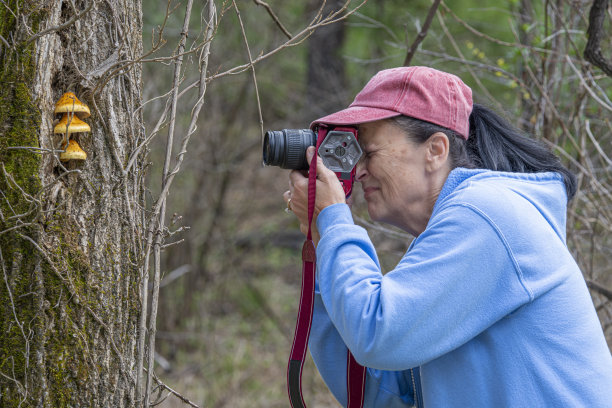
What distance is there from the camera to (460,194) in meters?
1.58

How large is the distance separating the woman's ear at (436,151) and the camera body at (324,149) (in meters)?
0.20

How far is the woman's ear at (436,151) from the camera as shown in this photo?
70.8 inches

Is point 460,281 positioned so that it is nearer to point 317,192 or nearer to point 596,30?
point 317,192

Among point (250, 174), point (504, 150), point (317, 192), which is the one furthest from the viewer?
point (250, 174)

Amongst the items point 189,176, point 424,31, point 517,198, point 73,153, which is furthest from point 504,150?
point 189,176

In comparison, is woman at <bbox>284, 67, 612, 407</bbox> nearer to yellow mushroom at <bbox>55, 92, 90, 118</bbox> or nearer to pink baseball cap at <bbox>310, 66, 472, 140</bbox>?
pink baseball cap at <bbox>310, 66, 472, 140</bbox>

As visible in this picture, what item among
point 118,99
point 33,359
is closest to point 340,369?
point 33,359

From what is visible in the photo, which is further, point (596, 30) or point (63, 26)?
point (596, 30)

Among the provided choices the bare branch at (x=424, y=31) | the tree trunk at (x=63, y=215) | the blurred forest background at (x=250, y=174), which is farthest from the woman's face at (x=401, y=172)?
the blurred forest background at (x=250, y=174)

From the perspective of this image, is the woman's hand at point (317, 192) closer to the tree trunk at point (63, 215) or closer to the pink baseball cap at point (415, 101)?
the pink baseball cap at point (415, 101)

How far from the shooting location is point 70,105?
63.6 inches

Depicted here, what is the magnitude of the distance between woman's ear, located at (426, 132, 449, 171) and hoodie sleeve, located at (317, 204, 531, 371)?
29cm

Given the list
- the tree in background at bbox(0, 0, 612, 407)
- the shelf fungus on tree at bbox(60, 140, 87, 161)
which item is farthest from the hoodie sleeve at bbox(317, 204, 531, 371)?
the shelf fungus on tree at bbox(60, 140, 87, 161)

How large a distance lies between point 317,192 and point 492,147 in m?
0.55
